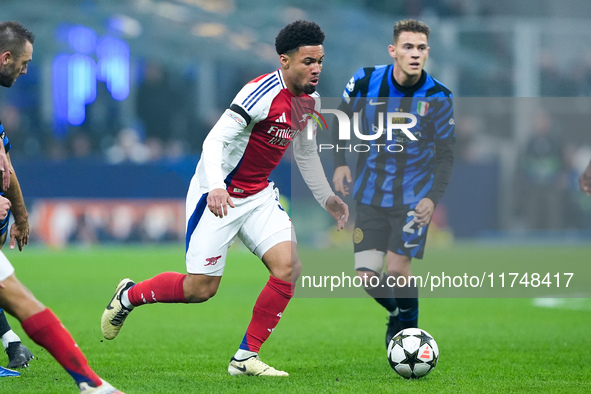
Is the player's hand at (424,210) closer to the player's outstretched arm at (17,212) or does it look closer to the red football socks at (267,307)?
the red football socks at (267,307)

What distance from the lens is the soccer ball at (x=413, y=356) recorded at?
608 centimetres

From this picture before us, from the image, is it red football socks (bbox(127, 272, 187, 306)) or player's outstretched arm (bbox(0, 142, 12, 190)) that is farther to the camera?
red football socks (bbox(127, 272, 187, 306))

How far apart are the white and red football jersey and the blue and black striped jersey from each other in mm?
804

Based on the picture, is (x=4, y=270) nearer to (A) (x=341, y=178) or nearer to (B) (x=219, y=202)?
(B) (x=219, y=202)

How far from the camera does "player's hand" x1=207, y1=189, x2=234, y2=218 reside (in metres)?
5.69

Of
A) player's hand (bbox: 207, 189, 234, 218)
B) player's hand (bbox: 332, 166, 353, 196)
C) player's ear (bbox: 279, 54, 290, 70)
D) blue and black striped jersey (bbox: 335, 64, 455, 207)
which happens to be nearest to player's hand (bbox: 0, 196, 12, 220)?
player's hand (bbox: 207, 189, 234, 218)

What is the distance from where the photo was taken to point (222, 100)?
2242cm

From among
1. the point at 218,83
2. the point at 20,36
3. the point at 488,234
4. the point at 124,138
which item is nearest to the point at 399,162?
the point at 20,36

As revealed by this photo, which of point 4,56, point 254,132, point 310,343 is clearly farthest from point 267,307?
point 4,56

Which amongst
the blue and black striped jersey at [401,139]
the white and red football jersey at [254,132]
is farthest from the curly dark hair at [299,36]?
the blue and black striped jersey at [401,139]

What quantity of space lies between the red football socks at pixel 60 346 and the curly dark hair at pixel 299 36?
99.9 inches

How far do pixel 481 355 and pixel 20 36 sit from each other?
4.20 meters

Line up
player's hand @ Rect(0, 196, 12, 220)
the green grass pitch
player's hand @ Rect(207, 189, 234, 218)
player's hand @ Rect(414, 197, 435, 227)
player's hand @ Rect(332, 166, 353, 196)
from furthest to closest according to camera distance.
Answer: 1. player's hand @ Rect(332, 166, 353, 196)
2. player's hand @ Rect(414, 197, 435, 227)
3. the green grass pitch
4. player's hand @ Rect(207, 189, 234, 218)
5. player's hand @ Rect(0, 196, 12, 220)

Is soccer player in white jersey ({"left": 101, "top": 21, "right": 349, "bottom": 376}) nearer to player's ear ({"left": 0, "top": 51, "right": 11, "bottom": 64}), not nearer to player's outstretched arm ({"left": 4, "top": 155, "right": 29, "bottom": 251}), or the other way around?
player's outstretched arm ({"left": 4, "top": 155, "right": 29, "bottom": 251})
